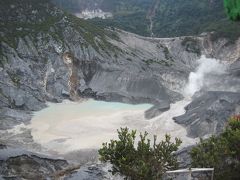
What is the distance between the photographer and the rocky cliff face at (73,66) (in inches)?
3361

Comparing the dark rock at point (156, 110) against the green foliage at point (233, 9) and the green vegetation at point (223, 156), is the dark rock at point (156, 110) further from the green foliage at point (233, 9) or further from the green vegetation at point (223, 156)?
the green foliage at point (233, 9)

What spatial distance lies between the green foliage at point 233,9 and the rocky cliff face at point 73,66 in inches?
2508

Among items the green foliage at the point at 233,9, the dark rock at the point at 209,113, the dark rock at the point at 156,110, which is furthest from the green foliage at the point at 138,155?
the dark rock at the point at 156,110

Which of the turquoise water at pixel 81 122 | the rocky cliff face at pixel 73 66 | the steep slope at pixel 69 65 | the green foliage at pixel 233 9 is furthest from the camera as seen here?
the steep slope at pixel 69 65

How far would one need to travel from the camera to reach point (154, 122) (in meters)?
71.2

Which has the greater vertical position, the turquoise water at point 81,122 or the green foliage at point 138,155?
the turquoise water at point 81,122

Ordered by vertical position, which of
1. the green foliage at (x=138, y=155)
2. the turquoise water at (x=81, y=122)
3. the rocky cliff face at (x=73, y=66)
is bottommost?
the green foliage at (x=138, y=155)

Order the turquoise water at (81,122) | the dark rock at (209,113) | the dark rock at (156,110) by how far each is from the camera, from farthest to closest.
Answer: the dark rock at (156,110)
the dark rock at (209,113)
the turquoise water at (81,122)

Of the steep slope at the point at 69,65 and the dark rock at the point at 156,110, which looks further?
the steep slope at the point at 69,65

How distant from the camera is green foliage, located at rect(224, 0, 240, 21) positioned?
26.0 ft

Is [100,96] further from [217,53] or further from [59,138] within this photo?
[217,53]

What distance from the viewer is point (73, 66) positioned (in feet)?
328

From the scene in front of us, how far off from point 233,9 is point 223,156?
2246cm

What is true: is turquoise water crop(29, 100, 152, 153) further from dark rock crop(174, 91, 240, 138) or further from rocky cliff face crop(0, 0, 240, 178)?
dark rock crop(174, 91, 240, 138)
